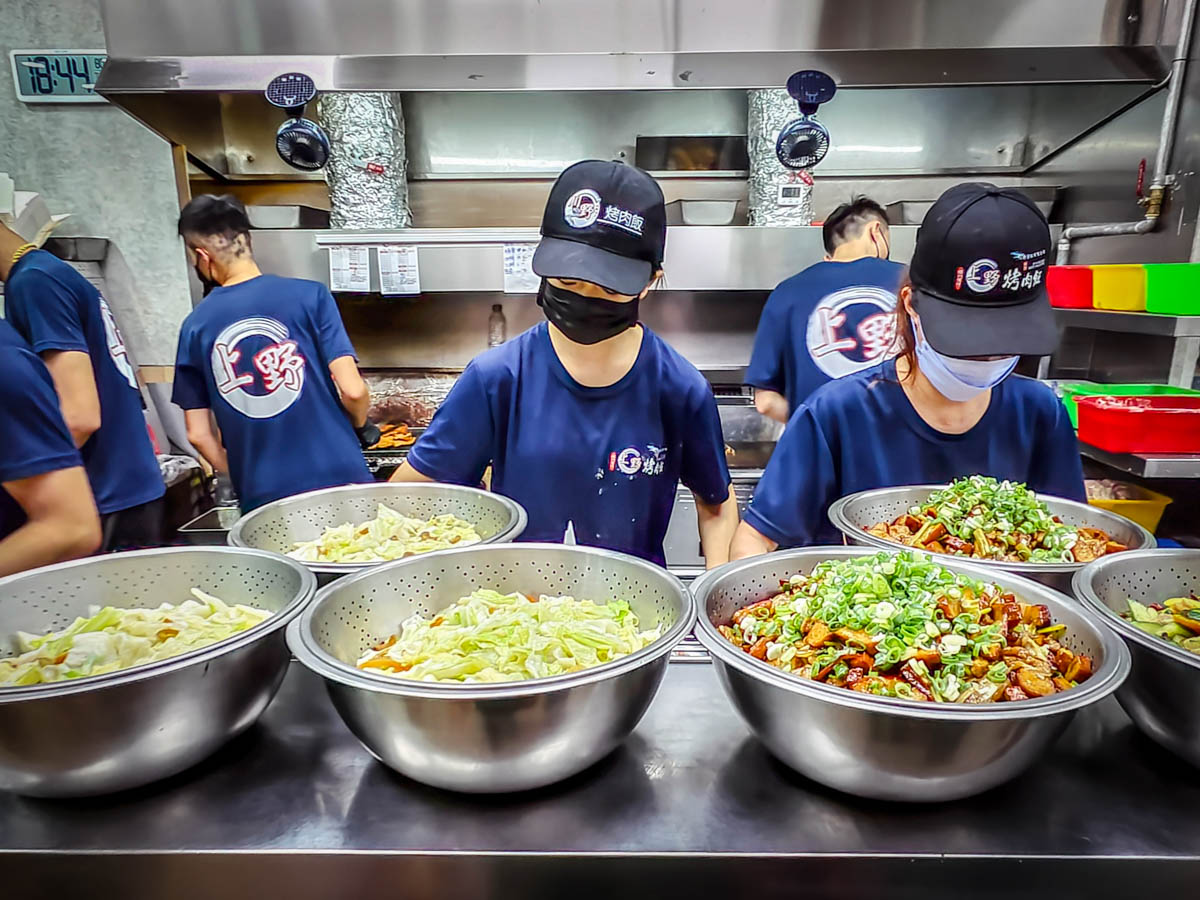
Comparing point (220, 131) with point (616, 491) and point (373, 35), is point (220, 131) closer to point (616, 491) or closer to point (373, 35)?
point (373, 35)

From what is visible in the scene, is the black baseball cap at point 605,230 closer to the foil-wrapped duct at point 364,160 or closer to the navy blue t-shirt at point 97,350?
the navy blue t-shirt at point 97,350

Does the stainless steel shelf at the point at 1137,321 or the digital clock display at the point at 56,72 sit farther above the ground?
the digital clock display at the point at 56,72

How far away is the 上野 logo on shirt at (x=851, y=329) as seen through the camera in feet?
10.1

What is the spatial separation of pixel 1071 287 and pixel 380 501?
138 inches

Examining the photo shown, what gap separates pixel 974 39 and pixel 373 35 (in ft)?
8.12

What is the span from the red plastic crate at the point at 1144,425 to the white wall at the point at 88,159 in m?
4.88

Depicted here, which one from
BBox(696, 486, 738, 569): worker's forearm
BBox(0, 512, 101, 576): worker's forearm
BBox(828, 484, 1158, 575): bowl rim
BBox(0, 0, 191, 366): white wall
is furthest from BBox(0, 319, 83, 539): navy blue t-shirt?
BBox(0, 0, 191, 366): white wall

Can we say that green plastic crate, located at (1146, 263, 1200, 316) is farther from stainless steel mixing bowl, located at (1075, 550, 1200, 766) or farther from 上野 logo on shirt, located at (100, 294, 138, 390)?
上野 logo on shirt, located at (100, 294, 138, 390)

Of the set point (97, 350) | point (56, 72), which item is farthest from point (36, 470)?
point (56, 72)

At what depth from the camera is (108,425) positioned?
8.71 feet

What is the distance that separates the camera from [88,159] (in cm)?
398

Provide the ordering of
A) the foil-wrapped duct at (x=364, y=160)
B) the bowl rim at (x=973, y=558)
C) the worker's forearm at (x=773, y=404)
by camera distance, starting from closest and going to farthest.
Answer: the bowl rim at (x=973, y=558) → the worker's forearm at (x=773, y=404) → the foil-wrapped duct at (x=364, y=160)

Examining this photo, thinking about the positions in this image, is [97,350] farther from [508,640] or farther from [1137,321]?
[1137,321]

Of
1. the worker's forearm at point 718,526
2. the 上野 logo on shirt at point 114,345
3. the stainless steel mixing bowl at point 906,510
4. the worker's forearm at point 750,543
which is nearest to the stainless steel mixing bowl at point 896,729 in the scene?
the stainless steel mixing bowl at point 906,510
